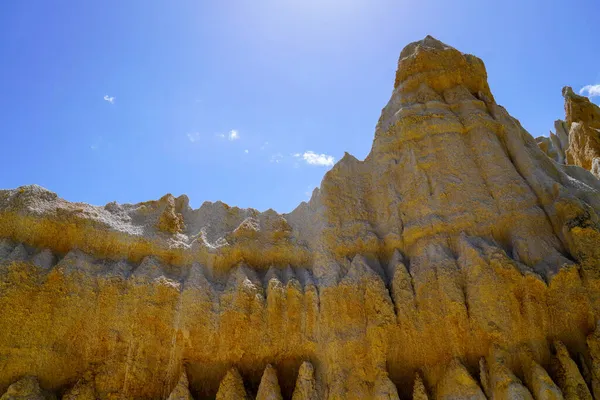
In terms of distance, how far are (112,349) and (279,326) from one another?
3962 millimetres

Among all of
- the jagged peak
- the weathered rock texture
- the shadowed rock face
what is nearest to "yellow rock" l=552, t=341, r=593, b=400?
the shadowed rock face

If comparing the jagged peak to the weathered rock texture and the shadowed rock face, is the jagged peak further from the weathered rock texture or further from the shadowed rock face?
the weathered rock texture

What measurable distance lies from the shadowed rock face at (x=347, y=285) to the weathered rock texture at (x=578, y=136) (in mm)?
8582

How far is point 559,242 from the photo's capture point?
9.30 meters

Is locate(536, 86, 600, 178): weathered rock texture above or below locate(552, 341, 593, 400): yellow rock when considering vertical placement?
above

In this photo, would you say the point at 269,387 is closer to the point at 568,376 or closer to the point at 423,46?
the point at 568,376

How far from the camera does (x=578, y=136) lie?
19891 mm

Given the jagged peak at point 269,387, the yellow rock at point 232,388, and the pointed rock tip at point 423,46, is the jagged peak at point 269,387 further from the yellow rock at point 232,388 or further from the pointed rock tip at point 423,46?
the pointed rock tip at point 423,46

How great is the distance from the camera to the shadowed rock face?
832cm

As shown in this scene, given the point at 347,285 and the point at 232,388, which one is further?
the point at 347,285

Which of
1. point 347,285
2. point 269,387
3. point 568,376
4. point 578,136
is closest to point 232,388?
point 269,387

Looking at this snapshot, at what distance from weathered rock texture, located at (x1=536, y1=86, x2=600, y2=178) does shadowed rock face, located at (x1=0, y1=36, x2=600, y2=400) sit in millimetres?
8582

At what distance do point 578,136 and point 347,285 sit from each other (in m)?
16.8

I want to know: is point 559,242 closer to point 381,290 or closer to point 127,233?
point 381,290
